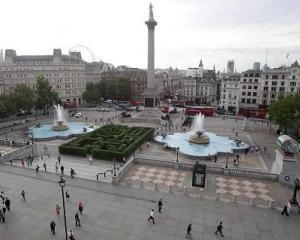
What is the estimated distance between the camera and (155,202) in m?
24.0

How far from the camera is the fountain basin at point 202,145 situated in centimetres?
3945

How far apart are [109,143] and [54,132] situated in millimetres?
19031

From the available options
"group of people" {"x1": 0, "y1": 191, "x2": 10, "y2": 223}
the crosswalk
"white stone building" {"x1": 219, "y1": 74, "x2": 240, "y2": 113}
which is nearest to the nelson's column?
"white stone building" {"x1": 219, "y1": 74, "x2": 240, "y2": 113}

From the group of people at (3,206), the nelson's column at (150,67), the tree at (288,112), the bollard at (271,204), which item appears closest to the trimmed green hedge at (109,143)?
the group of people at (3,206)

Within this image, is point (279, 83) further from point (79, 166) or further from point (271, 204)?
point (79, 166)

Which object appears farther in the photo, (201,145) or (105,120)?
(105,120)

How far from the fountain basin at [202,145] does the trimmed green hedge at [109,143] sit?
14.8 feet

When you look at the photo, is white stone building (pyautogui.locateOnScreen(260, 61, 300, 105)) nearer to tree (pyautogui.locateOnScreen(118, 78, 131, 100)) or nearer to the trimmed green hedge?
the trimmed green hedge

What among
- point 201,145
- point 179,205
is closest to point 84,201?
point 179,205

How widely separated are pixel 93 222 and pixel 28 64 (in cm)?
8025

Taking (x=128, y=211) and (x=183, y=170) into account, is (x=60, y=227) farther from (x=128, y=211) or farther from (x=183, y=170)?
(x=183, y=170)

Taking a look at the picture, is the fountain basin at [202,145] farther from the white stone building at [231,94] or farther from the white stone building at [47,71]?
the white stone building at [47,71]

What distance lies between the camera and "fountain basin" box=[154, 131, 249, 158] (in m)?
39.4

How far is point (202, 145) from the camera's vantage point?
144 ft
